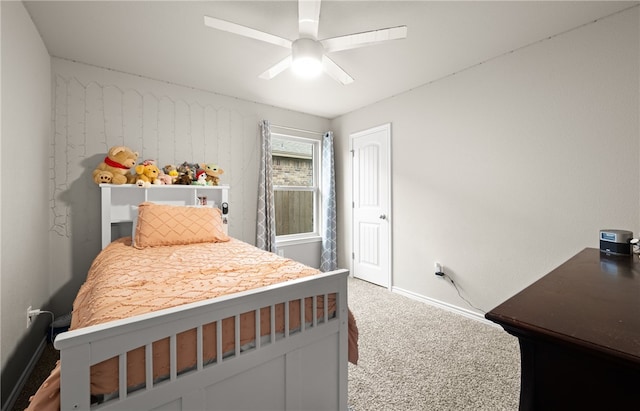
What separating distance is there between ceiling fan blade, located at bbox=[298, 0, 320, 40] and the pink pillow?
68.7 inches

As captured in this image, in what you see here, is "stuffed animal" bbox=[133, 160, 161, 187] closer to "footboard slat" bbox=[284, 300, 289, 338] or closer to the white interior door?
"footboard slat" bbox=[284, 300, 289, 338]

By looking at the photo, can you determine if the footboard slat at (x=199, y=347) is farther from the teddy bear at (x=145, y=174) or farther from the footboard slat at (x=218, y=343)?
the teddy bear at (x=145, y=174)

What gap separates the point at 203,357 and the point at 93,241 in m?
2.42

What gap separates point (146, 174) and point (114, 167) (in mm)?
251

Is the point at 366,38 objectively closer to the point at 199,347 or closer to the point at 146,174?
the point at 199,347

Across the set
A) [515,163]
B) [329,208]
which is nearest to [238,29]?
[515,163]

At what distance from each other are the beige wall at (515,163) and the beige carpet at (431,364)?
0.45 meters

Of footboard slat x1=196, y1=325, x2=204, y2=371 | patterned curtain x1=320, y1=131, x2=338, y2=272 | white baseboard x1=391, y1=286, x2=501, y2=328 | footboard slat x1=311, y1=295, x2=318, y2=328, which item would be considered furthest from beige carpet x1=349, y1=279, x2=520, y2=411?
patterned curtain x1=320, y1=131, x2=338, y2=272

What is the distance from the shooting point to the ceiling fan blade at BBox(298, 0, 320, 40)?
150cm

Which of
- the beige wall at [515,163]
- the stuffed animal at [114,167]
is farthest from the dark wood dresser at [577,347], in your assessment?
the stuffed animal at [114,167]

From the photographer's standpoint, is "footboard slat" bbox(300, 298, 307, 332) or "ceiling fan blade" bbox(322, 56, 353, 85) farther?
"ceiling fan blade" bbox(322, 56, 353, 85)

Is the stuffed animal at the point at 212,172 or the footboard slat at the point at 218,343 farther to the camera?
the stuffed animal at the point at 212,172

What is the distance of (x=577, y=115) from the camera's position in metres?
2.01

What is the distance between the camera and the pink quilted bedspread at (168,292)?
82 cm
